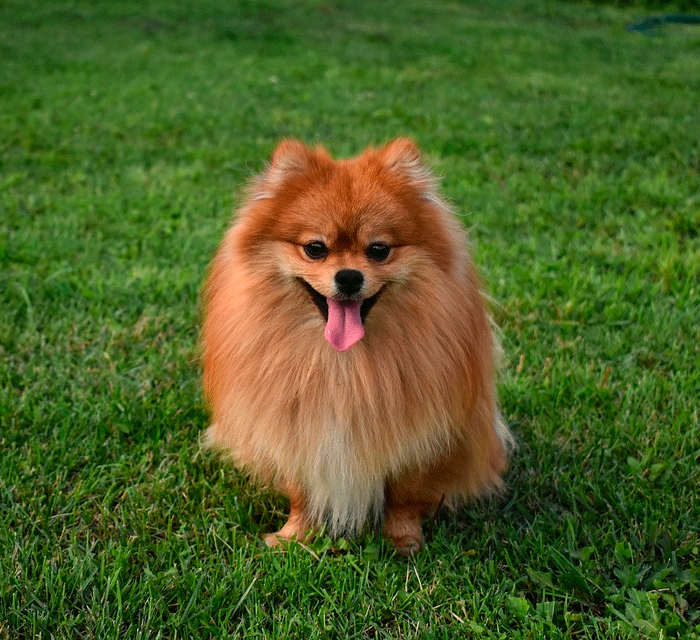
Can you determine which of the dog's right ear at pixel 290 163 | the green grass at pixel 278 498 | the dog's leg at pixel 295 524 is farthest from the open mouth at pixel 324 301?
the green grass at pixel 278 498

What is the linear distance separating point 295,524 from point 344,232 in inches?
39.3

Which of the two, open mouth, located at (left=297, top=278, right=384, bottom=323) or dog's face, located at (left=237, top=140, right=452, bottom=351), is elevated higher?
dog's face, located at (left=237, top=140, right=452, bottom=351)

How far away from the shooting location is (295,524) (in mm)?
2434

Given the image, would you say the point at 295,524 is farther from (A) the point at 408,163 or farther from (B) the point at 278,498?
(A) the point at 408,163

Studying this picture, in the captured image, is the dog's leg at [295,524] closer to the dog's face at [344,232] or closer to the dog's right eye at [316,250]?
the dog's face at [344,232]

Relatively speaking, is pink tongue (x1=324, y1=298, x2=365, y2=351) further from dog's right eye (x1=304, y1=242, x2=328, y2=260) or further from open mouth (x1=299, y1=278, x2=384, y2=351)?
dog's right eye (x1=304, y1=242, x2=328, y2=260)

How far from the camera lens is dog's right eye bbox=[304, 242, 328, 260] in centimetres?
206

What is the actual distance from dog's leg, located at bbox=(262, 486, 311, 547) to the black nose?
755mm

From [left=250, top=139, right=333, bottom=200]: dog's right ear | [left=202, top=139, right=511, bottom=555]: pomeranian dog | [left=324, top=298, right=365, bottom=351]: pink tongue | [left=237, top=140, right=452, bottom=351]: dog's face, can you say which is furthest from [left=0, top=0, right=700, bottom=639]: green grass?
[left=250, top=139, right=333, bottom=200]: dog's right ear

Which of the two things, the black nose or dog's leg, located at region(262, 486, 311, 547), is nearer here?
the black nose

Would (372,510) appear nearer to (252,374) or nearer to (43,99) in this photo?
(252,374)

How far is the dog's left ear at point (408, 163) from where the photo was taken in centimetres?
219

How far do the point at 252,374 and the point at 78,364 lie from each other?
57.5 inches

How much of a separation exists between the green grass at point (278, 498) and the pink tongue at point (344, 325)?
0.69m
